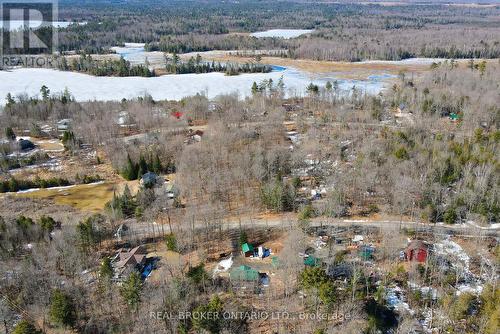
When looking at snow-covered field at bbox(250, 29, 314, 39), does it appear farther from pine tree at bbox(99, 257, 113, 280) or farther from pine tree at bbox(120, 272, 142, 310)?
pine tree at bbox(120, 272, 142, 310)

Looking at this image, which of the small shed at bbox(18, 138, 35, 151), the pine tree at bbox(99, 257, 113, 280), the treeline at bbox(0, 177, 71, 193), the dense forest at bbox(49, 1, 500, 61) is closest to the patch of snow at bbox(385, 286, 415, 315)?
the pine tree at bbox(99, 257, 113, 280)

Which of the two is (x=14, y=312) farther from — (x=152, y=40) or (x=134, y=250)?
(x=152, y=40)

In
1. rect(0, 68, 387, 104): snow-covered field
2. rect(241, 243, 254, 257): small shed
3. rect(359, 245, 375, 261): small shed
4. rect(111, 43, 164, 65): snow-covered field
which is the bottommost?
rect(241, 243, 254, 257): small shed

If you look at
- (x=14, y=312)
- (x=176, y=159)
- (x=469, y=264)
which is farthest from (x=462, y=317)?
(x=176, y=159)

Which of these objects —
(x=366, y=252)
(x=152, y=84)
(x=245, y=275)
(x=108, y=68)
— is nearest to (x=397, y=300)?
(x=366, y=252)

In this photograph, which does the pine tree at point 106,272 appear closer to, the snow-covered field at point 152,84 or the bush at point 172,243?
the bush at point 172,243
